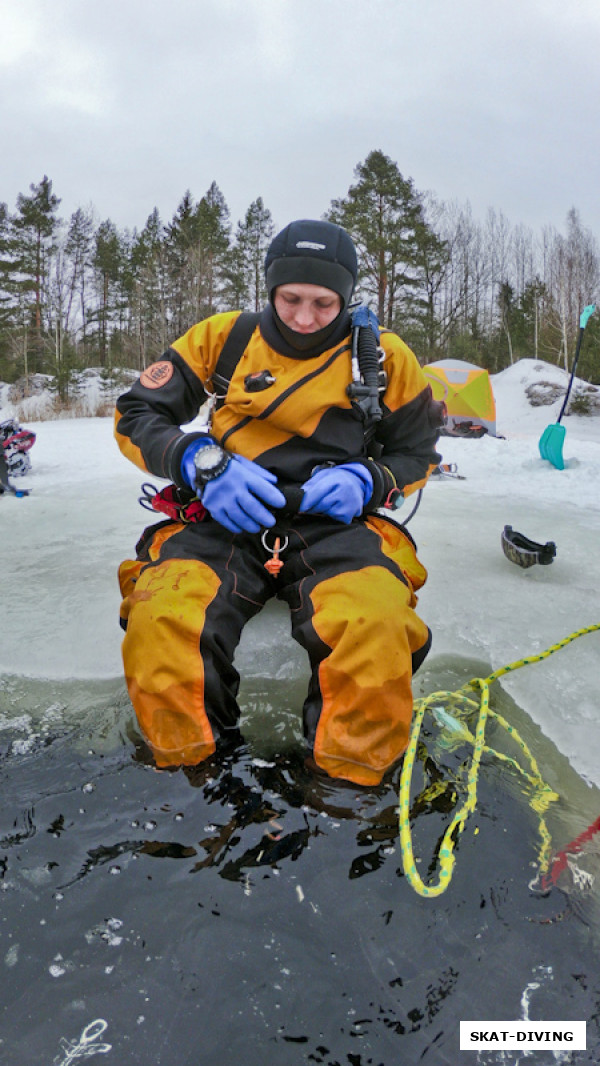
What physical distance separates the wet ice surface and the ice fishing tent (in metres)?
9.78

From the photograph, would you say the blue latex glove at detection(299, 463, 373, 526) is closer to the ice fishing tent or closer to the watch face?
the watch face

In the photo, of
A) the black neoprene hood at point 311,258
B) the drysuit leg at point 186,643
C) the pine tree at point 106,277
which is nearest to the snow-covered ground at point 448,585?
the drysuit leg at point 186,643

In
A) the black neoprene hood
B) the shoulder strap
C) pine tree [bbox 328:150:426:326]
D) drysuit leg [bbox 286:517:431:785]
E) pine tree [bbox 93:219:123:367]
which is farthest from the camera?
pine tree [bbox 93:219:123:367]

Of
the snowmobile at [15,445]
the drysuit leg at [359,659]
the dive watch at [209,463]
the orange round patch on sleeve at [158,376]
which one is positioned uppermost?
the orange round patch on sleeve at [158,376]

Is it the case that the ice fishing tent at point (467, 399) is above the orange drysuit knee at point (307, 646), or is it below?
above

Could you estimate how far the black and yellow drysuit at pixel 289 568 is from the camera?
1.54 meters

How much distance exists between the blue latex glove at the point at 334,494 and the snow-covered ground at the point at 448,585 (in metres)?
0.46

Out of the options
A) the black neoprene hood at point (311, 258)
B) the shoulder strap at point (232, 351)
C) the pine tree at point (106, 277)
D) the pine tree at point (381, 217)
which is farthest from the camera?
the pine tree at point (106, 277)

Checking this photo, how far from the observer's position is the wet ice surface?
3.02 feet

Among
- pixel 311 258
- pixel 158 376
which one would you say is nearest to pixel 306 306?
pixel 311 258

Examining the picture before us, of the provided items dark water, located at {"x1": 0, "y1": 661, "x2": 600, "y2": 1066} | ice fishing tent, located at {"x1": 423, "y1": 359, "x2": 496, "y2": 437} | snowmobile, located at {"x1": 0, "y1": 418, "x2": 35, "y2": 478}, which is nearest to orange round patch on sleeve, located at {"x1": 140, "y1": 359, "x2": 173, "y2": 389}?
dark water, located at {"x1": 0, "y1": 661, "x2": 600, "y2": 1066}

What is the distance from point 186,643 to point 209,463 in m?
0.56

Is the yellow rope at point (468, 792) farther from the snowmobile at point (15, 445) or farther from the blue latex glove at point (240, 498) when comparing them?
the snowmobile at point (15, 445)

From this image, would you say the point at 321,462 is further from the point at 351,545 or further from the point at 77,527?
the point at 77,527
